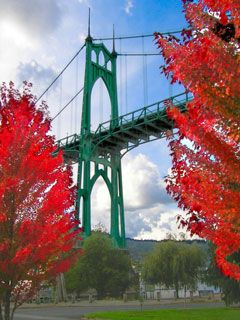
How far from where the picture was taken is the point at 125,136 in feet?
200

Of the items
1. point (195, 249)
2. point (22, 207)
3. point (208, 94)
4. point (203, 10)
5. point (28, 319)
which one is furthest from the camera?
point (195, 249)

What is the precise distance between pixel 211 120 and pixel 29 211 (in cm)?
719

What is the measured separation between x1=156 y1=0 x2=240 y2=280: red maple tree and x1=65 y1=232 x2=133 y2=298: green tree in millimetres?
51620

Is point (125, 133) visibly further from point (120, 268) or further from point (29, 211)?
point (29, 211)

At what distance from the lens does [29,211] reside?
12312 mm

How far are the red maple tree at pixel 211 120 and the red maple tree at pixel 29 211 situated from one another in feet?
19.0

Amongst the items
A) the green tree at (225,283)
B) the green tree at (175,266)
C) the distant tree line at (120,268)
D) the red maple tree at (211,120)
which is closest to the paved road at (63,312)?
the green tree at (225,283)

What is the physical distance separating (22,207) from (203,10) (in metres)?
7.45

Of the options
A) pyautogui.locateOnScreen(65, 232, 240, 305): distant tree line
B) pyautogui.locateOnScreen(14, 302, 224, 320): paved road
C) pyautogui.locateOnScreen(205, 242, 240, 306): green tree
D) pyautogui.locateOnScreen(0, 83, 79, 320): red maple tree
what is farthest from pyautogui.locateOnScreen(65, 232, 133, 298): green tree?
pyautogui.locateOnScreen(0, 83, 79, 320): red maple tree

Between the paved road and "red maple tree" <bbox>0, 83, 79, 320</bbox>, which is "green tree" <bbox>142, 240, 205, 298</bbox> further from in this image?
"red maple tree" <bbox>0, 83, 79, 320</bbox>

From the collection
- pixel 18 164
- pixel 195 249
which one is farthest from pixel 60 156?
pixel 195 249

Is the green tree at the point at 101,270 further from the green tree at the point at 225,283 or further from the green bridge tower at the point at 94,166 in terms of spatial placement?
the green tree at the point at 225,283

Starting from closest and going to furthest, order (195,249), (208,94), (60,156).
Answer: (208,94) → (60,156) → (195,249)

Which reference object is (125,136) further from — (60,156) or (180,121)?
(180,121)
